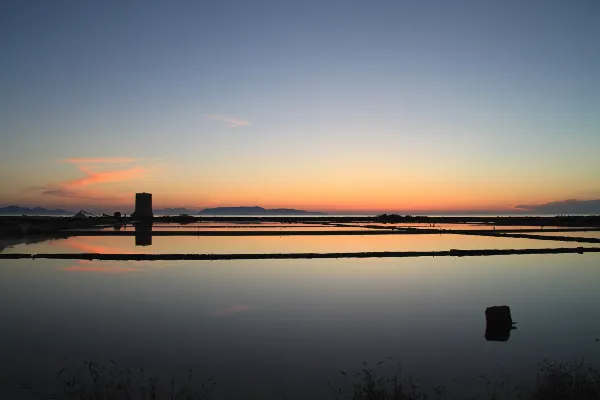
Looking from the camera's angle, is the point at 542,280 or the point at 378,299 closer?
the point at 378,299

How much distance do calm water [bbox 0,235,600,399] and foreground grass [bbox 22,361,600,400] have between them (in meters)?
0.26

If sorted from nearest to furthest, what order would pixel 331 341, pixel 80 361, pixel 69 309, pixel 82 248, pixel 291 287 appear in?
1. pixel 80 361
2. pixel 331 341
3. pixel 69 309
4. pixel 291 287
5. pixel 82 248

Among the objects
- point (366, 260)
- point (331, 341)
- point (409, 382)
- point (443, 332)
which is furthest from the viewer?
point (366, 260)

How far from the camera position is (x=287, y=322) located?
1033 cm

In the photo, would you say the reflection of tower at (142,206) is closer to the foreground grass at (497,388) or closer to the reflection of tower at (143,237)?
the reflection of tower at (143,237)

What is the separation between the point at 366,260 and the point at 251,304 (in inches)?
436

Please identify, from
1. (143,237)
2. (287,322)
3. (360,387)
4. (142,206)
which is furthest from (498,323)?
(142,206)

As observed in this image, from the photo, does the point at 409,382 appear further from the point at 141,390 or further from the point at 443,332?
the point at 141,390

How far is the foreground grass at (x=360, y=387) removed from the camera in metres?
6.02

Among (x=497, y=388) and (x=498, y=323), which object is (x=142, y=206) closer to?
(x=498, y=323)

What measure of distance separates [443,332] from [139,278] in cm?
1087

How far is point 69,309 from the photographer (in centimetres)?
1165

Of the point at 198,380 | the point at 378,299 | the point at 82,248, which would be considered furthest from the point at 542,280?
the point at 82,248

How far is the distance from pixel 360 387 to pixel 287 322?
4.20m
